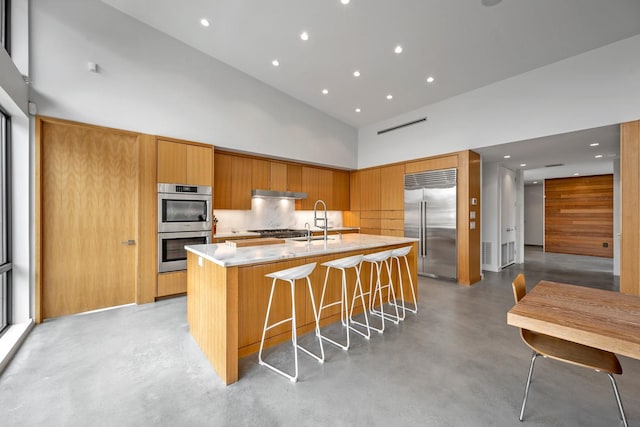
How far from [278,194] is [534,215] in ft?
37.1

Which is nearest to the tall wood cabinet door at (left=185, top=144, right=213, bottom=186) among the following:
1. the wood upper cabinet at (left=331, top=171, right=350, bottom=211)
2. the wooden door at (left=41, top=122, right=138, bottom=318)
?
the wooden door at (left=41, top=122, right=138, bottom=318)

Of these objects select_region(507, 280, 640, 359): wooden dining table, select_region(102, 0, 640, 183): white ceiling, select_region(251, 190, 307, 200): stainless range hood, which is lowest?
select_region(507, 280, 640, 359): wooden dining table

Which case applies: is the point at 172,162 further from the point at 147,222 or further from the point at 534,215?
the point at 534,215

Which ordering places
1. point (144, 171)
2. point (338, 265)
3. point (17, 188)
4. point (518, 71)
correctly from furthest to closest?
point (518, 71)
point (144, 171)
point (17, 188)
point (338, 265)

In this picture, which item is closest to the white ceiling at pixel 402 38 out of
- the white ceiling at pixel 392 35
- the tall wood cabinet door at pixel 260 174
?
the white ceiling at pixel 392 35

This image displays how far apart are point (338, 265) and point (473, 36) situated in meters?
3.48

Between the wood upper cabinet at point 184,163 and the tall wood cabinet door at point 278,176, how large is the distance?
151 cm

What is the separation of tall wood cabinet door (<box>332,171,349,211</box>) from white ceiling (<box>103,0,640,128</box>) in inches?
102

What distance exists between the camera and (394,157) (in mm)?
6105

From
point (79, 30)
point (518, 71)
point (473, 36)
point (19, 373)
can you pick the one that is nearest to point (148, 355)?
point (19, 373)

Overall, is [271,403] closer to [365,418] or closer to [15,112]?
[365,418]

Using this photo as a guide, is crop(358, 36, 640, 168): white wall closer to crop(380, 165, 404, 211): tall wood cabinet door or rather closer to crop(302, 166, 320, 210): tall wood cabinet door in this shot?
crop(380, 165, 404, 211): tall wood cabinet door

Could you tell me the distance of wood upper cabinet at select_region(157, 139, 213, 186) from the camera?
12.7ft

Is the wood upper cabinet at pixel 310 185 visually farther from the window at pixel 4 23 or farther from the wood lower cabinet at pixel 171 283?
the window at pixel 4 23
